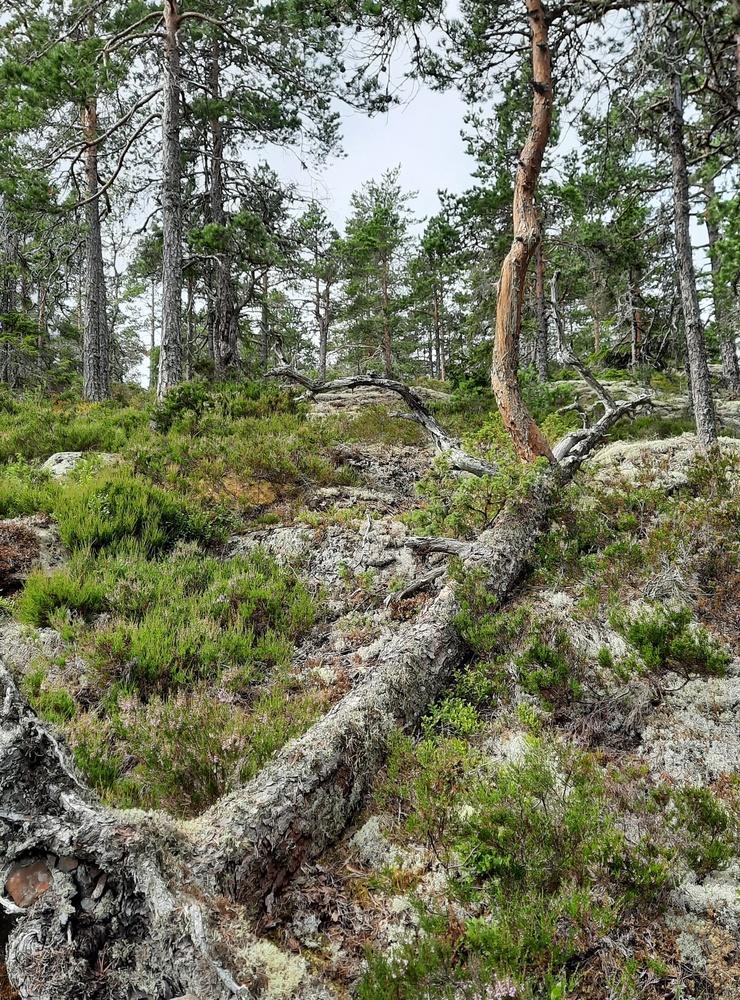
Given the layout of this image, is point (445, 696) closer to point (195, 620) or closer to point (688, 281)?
point (195, 620)

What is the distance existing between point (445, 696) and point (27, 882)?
2.81m

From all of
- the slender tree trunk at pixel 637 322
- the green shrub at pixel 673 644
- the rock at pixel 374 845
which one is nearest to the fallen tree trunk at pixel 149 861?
the rock at pixel 374 845

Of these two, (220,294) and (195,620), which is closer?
(195,620)

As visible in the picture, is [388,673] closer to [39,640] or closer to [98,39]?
[39,640]

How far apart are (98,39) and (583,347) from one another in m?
30.3

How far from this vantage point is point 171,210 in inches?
455

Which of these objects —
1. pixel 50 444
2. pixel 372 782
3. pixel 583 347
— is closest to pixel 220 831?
pixel 372 782

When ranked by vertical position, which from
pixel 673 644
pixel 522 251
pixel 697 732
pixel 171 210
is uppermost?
pixel 171 210

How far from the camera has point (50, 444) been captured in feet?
28.7

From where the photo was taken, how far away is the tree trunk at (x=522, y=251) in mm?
7363

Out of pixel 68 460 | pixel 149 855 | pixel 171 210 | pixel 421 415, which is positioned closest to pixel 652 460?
pixel 421 415

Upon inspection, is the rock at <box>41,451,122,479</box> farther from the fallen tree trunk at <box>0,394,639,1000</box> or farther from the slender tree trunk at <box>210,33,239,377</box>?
the slender tree trunk at <box>210,33,239,377</box>

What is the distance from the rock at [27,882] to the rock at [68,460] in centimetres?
617

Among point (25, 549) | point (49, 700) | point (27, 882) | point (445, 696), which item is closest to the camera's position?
point (27, 882)
